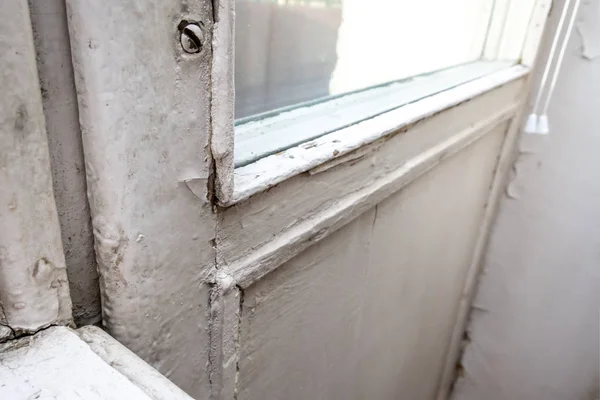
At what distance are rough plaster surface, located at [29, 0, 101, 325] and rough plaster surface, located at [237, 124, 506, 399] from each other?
0.50 ft

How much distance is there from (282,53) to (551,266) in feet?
3.45

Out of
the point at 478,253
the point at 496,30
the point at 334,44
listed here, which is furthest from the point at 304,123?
the point at 478,253

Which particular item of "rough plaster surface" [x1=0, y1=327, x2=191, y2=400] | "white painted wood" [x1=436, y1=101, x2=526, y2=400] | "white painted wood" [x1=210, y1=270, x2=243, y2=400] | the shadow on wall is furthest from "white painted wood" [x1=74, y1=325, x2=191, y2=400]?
"white painted wood" [x1=436, y1=101, x2=526, y2=400]

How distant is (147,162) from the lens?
1.02 ft

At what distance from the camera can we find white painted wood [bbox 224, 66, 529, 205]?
1.31ft

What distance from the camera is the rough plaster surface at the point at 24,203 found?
0.80 ft

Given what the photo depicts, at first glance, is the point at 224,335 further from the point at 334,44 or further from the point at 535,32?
the point at 535,32

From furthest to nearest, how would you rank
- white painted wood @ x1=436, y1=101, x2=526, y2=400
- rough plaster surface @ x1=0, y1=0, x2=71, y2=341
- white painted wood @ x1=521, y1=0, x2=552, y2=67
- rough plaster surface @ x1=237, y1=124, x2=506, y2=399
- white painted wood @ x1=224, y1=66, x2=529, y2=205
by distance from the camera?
white painted wood @ x1=436, y1=101, x2=526, y2=400, white painted wood @ x1=521, y1=0, x2=552, y2=67, rough plaster surface @ x1=237, y1=124, x2=506, y2=399, white painted wood @ x1=224, y1=66, x2=529, y2=205, rough plaster surface @ x1=0, y1=0, x2=71, y2=341

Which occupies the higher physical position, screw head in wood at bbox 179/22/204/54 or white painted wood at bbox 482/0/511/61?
screw head in wood at bbox 179/22/204/54

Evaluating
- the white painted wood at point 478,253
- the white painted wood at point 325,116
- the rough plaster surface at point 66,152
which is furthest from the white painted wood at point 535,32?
the rough plaster surface at point 66,152

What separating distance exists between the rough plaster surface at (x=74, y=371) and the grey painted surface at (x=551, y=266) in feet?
3.80

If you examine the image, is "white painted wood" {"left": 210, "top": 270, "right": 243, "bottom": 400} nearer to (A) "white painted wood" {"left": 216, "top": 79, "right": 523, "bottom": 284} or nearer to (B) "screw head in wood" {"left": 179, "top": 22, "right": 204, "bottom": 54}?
(A) "white painted wood" {"left": 216, "top": 79, "right": 523, "bottom": 284}

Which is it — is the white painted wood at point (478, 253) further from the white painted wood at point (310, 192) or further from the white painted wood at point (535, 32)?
the white painted wood at point (310, 192)

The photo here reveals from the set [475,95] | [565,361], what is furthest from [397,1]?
[565,361]
